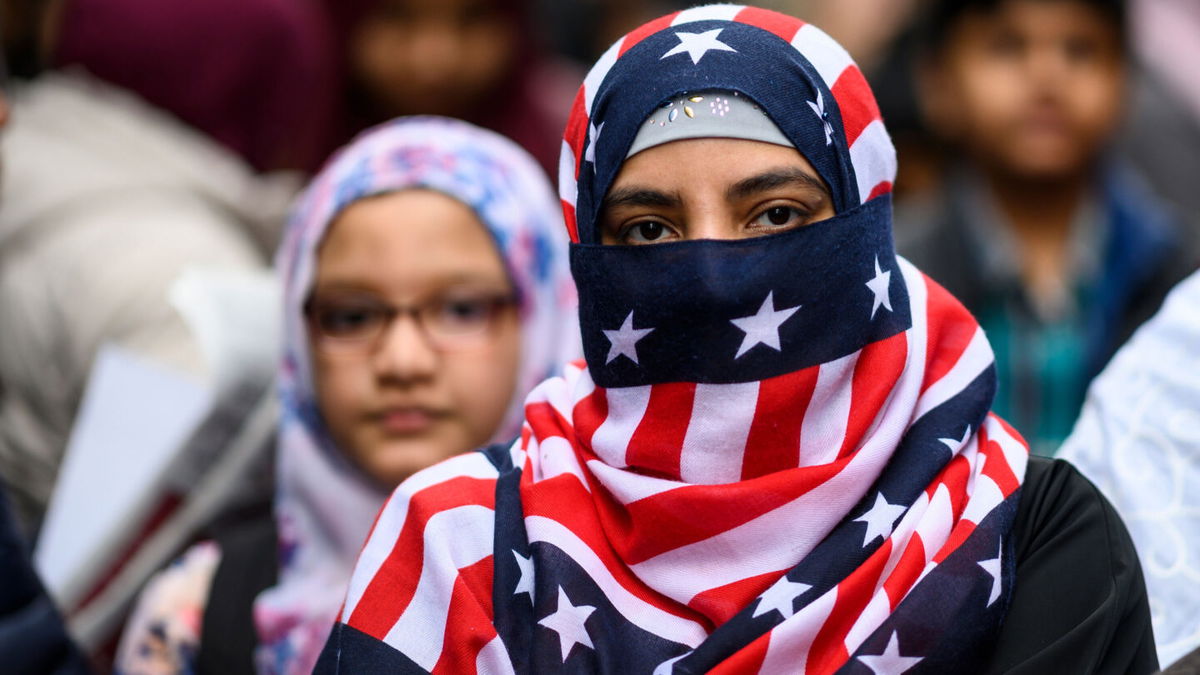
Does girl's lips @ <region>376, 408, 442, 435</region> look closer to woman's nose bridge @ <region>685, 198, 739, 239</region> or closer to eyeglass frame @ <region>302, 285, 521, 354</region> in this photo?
eyeglass frame @ <region>302, 285, 521, 354</region>

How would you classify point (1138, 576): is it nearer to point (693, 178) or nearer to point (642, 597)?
point (642, 597)

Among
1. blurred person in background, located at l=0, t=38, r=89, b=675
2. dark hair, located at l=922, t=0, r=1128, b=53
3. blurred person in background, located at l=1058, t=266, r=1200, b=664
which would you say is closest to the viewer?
blurred person in background, located at l=1058, t=266, r=1200, b=664

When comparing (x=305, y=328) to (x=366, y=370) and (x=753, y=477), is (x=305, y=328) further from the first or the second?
(x=753, y=477)

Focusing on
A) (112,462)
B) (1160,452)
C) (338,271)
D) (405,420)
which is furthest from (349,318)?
(1160,452)

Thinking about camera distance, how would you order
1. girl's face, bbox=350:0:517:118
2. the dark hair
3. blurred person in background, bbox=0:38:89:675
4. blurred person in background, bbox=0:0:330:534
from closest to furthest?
blurred person in background, bbox=0:38:89:675
blurred person in background, bbox=0:0:330:534
the dark hair
girl's face, bbox=350:0:517:118

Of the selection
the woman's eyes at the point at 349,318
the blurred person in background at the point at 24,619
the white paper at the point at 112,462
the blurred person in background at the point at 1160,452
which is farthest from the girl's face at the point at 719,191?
the white paper at the point at 112,462

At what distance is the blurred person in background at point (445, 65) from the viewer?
480cm

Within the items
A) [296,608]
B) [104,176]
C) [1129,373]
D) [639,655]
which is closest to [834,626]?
[639,655]

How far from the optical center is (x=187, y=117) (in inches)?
161

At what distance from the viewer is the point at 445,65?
4801 mm

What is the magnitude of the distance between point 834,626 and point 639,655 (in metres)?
0.25

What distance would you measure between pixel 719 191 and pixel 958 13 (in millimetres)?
2581

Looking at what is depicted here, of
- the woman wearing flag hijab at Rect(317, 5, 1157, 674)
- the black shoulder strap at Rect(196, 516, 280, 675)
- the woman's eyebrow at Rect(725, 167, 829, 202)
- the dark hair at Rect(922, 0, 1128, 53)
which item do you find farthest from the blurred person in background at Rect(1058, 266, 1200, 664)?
the dark hair at Rect(922, 0, 1128, 53)

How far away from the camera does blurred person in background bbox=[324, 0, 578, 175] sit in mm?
4797
